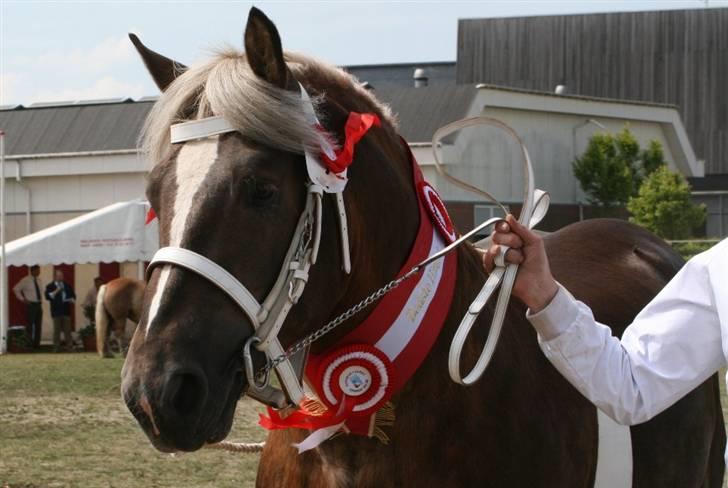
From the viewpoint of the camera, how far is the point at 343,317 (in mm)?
3016

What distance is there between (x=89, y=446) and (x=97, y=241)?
37.0 ft

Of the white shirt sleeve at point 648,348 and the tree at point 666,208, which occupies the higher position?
the tree at point 666,208

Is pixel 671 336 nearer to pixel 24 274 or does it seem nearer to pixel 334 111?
pixel 334 111

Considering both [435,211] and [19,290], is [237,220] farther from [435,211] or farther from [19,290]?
[19,290]

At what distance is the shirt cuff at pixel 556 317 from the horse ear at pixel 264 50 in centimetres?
90

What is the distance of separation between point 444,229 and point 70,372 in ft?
45.7

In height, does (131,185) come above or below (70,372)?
above

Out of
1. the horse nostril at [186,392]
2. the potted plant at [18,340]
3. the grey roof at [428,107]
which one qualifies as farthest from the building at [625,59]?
the horse nostril at [186,392]

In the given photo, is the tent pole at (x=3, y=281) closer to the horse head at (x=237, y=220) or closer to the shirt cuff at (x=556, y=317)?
the horse head at (x=237, y=220)

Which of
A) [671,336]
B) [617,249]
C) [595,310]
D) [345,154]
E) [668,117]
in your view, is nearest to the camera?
[671,336]

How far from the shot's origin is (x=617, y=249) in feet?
16.7

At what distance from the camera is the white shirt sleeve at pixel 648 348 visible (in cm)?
256

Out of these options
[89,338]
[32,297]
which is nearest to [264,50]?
[89,338]

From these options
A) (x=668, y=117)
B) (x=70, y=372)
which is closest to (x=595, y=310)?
(x=70, y=372)
